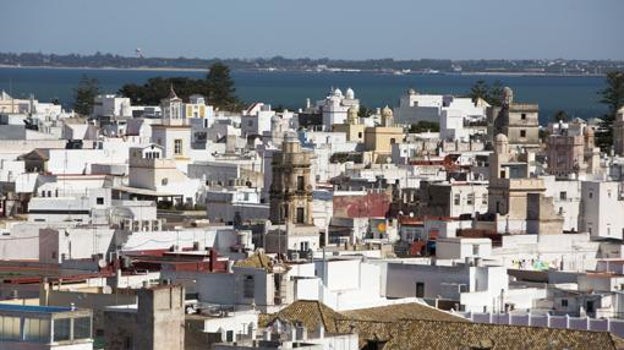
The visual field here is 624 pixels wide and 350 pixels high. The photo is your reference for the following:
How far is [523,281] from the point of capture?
52.0 meters

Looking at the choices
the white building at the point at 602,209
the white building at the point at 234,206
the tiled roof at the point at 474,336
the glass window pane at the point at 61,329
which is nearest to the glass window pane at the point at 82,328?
the glass window pane at the point at 61,329

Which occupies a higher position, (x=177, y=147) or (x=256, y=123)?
(x=177, y=147)

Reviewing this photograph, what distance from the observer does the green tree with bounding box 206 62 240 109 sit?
126363 mm

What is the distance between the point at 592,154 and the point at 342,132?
20145mm

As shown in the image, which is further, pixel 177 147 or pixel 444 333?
pixel 177 147

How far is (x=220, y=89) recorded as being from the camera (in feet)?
432

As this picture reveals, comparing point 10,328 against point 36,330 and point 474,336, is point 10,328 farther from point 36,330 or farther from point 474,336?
point 474,336

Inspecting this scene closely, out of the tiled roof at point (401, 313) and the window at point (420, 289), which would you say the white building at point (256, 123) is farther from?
the tiled roof at point (401, 313)

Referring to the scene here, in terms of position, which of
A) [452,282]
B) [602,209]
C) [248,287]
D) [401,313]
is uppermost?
[248,287]

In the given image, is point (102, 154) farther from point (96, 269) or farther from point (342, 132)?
point (96, 269)

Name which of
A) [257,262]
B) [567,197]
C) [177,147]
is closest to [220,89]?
[177,147]

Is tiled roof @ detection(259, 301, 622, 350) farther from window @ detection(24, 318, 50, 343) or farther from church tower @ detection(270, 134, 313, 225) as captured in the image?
church tower @ detection(270, 134, 313, 225)

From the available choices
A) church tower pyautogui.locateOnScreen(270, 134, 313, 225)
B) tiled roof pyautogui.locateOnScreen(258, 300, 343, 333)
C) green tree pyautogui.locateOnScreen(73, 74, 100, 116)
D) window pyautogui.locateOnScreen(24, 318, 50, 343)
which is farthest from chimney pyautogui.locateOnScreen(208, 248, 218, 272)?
green tree pyautogui.locateOnScreen(73, 74, 100, 116)

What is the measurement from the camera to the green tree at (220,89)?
126363mm
